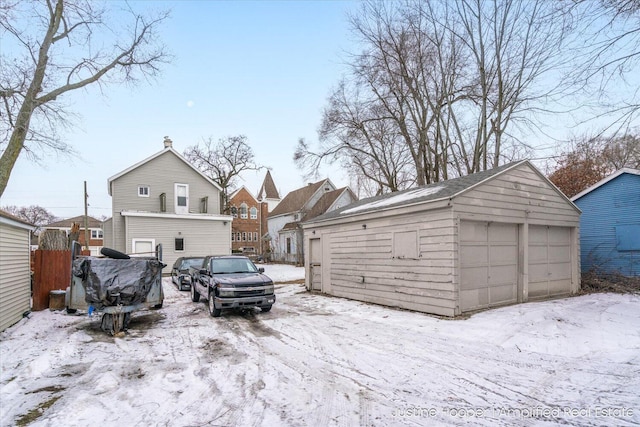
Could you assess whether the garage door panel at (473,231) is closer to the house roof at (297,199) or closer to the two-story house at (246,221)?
the house roof at (297,199)

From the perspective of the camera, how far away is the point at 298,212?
36.1 meters

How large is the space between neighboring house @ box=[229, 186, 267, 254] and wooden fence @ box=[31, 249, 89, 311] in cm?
3390

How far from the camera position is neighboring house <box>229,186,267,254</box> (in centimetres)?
4656

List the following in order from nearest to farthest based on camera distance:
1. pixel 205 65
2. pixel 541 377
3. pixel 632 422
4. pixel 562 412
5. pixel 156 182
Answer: pixel 632 422
pixel 562 412
pixel 541 377
pixel 205 65
pixel 156 182

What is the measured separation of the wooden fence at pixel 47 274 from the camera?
11250mm

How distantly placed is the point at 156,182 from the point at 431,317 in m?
21.1

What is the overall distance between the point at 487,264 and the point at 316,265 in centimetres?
731

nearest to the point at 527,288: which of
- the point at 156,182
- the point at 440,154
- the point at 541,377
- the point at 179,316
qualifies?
the point at 541,377

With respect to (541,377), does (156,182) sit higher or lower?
higher

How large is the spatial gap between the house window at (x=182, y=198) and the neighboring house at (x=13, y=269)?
13817 mm

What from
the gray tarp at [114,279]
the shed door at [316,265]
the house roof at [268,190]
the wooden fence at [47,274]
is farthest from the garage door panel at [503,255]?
the house roof at [268,190]

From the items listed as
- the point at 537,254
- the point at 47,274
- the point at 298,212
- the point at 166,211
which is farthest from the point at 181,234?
the point at 537,254

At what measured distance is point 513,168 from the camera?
10406 millimetres

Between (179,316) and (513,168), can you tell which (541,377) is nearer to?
(513,168)
